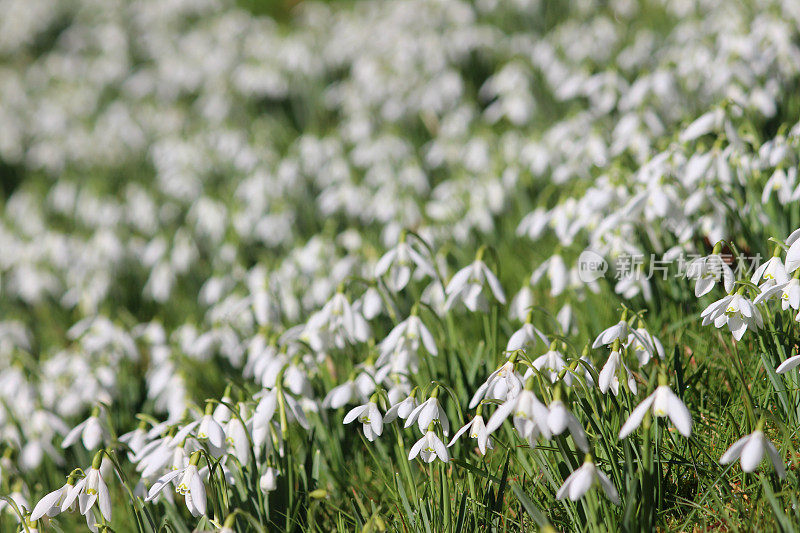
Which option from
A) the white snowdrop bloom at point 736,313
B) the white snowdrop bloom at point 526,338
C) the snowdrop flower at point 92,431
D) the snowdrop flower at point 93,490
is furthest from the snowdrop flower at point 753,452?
the snowdrop flower at point 92,431

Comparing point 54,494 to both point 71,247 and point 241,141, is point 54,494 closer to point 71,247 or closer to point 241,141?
point 71,247

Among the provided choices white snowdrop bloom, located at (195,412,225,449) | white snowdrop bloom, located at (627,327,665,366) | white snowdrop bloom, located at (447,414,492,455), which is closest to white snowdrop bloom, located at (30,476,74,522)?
white snowdrop bloom, located at (195,412,225,449)

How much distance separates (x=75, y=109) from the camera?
22.9 ft

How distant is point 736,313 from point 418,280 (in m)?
1.71

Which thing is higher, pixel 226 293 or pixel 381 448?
pixel 381 448

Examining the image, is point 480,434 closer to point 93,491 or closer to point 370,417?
point 370,417

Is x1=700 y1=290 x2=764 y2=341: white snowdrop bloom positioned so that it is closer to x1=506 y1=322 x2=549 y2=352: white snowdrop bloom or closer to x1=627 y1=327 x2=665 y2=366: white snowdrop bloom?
x1=627 y1=327 x2=665 y2=366: white snowdrop bloom

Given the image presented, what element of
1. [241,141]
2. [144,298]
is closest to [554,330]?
[144,298]

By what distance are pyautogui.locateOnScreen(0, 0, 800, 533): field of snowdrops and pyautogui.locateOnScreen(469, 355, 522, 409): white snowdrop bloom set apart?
0.4 inches

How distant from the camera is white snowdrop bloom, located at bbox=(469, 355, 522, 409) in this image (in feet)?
5.28

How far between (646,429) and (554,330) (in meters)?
1.09

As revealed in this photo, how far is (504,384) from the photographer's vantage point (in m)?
1.65

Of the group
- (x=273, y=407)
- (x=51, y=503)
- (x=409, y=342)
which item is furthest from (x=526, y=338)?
(x=51, y=503)

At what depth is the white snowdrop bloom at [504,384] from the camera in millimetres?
1610
